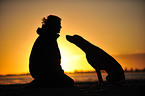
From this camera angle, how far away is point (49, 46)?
12336 millimetres

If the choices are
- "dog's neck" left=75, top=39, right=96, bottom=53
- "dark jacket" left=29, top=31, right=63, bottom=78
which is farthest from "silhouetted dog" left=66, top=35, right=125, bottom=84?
"dark jacket" left=29, top=31, right=63, bottom=78

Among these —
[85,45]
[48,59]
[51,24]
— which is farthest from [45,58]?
[85,45]

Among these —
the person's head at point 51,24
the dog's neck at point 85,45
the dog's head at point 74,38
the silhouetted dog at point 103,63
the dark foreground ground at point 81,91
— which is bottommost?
the dark foreground ground at point 81,91

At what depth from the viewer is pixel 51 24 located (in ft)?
41.0

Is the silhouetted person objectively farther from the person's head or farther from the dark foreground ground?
the dark foreground ground

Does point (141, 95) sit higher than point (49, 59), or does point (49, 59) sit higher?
point (49, 59)

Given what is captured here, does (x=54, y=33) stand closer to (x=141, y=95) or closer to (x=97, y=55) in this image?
(x=97, y=55)

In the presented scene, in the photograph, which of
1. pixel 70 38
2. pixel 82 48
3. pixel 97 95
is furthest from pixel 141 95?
pixel 70 38

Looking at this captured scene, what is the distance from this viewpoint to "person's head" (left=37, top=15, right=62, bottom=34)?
1246cm

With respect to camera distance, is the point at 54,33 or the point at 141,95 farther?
the point at 54,33

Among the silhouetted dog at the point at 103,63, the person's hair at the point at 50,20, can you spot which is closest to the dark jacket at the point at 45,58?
the person's hair at the point at 50,20

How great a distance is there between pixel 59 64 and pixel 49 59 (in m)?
0.73

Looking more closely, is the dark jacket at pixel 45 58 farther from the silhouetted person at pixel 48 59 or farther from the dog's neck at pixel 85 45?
the dog's neck at pixel 85 45

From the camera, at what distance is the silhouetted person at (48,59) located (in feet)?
A: 38.9
